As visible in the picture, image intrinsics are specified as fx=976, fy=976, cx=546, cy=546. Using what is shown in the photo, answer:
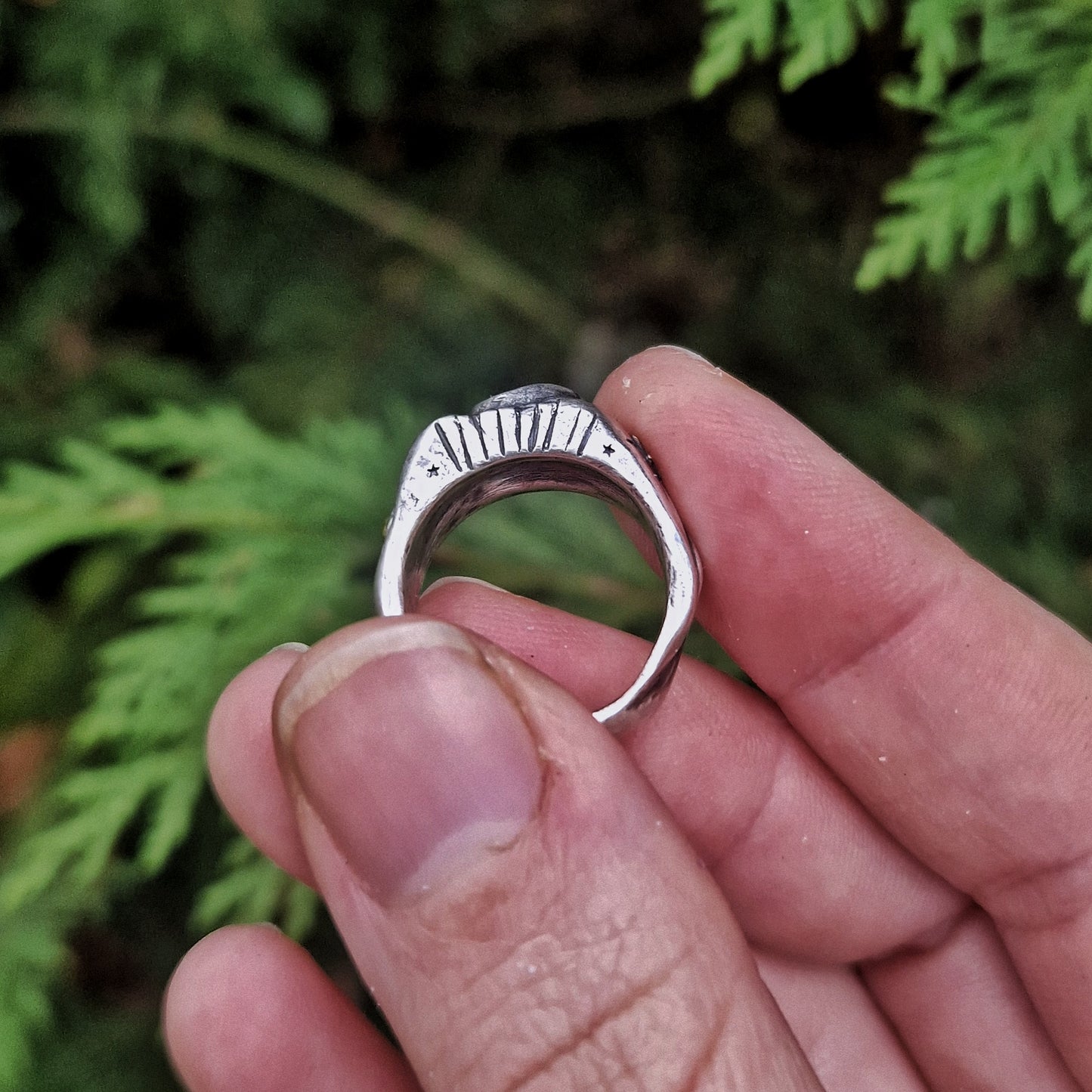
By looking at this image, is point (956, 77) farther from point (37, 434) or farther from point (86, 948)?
point (86, 948)

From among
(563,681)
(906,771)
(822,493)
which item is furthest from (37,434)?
(906,771)

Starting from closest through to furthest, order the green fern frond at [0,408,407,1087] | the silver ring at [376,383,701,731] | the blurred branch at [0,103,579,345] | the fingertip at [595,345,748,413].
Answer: the silver ring at [376,383,701,731]
the fingertip at [595,345,748,413]
the green fern frond at [0,408,407,1087]
the blurred branch at [0,103,579,345]

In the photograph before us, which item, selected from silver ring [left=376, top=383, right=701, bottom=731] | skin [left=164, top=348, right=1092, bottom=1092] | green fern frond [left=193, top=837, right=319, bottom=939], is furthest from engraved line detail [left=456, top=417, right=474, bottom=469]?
green fern frond [left=193, top=837, right=319, bottom=939]

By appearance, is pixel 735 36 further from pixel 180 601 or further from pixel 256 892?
pixel 256 892

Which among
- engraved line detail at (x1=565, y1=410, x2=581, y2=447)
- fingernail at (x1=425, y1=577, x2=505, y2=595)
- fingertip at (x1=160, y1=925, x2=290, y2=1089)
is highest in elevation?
engraved line detail at (x1=565, y1=410, x2=581, y2=447)

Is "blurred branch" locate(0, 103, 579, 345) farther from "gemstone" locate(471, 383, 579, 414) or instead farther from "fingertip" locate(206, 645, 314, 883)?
"fingertip" locate(206, 645, 314, 883)
